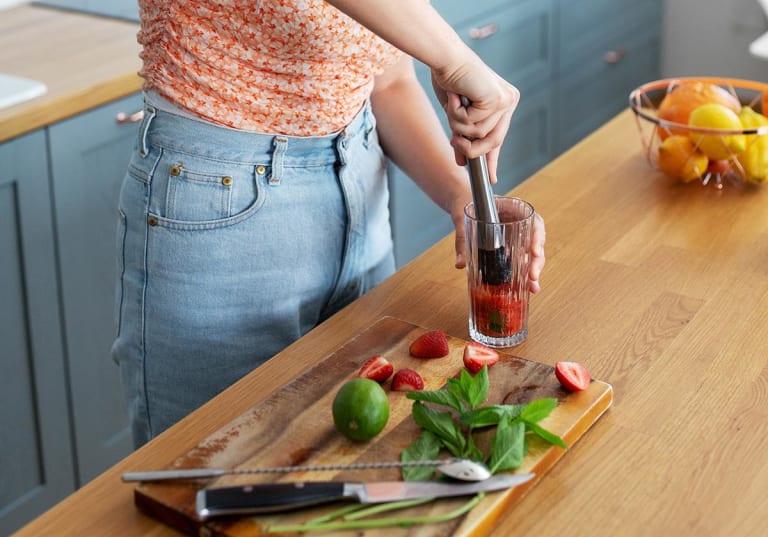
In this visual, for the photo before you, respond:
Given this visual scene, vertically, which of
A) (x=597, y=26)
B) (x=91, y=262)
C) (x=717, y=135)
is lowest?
(x=91, y=262)

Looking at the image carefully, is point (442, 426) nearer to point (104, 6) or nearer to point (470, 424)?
point (470, 424)

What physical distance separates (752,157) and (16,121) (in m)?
1.19

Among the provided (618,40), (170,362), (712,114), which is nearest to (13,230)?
(170,362)

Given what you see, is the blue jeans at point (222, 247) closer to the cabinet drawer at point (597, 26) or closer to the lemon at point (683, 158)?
the lemon at point (683, 158)

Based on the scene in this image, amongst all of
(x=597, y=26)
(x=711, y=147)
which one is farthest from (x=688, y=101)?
(x=597, y=26)

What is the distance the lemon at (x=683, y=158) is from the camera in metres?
1.50

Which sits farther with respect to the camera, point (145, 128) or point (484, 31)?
point (484, 31)

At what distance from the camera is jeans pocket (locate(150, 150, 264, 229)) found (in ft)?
4.07

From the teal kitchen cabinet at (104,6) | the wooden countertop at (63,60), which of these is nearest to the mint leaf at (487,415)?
the wooden countertop at (63,60)

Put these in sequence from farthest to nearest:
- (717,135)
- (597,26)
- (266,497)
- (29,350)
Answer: (597,26), (29,350), (717,135), (266,497)

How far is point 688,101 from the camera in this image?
1532 mm

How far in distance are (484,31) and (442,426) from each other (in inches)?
84.7

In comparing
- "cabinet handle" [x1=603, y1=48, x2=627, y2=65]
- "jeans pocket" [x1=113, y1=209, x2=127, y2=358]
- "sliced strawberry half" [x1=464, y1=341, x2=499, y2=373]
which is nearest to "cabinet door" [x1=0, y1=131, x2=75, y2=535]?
"jeans pocket" [x1=113, y1=209, x2=127, y2=358]

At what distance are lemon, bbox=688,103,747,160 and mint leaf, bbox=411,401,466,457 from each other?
730mm
